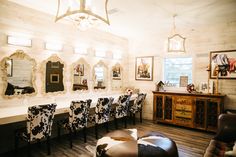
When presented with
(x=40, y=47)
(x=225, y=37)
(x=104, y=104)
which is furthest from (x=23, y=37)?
(x=225, y=37)

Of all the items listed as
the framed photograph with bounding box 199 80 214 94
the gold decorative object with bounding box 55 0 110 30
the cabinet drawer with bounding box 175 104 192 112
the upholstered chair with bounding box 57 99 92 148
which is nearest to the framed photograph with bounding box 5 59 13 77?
the upholstered chair with bounding box 57 99 92 148

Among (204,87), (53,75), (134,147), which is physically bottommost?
(134,147)

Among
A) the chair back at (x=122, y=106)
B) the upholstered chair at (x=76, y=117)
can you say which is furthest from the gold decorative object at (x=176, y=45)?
the upholstered chair at (x=76, y=117)

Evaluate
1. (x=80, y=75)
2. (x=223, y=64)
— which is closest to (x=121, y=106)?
(x=80, y=75)

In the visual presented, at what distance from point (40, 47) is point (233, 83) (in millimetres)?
4675

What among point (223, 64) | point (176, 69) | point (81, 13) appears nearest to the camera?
point (81, 13)

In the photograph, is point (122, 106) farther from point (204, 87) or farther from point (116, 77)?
point (204, 87)

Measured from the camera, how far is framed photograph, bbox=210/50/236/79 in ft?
14.9

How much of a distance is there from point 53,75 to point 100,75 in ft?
5.18

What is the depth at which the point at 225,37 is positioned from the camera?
4.65m

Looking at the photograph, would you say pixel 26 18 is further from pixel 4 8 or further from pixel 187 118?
pixel 187 118

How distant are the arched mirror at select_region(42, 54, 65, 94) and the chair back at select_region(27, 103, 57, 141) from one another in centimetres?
101

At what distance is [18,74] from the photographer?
358cm

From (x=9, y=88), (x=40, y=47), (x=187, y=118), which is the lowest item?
(x=187, y=118)
